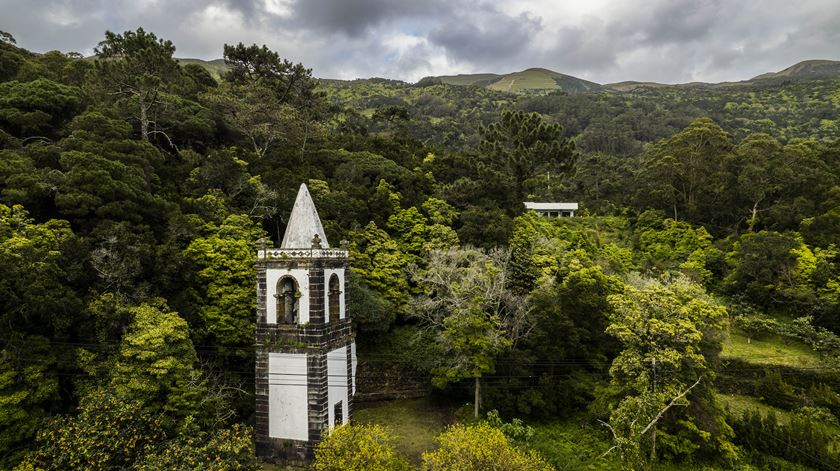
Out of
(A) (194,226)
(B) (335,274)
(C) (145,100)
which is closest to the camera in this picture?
(B) (335,274)

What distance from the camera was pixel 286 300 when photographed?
58.0 feet

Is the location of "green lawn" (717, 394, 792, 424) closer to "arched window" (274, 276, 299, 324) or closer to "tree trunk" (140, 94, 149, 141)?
"arched window" (274, 276, 299, 324)

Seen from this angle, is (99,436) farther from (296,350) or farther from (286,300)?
(286,300)

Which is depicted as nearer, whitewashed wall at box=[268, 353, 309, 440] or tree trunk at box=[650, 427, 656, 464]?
whitewashed wall at box=[268, 353, 309, 440]

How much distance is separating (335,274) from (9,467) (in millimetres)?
10893

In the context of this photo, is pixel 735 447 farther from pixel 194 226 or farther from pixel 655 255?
pixel 194 226

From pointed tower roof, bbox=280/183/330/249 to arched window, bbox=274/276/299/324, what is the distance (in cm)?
135

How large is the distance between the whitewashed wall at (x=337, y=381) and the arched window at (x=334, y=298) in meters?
1.33

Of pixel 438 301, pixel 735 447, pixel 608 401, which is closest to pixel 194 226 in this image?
pixel 438 301

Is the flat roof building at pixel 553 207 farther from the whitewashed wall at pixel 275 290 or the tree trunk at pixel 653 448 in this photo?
the whitewashed wall at pixel 275 290

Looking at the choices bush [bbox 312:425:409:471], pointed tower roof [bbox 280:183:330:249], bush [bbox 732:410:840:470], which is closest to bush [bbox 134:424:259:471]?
bush [bbox 312:425:409:471]

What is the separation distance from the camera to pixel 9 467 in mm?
13188

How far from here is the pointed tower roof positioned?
58.8 ft

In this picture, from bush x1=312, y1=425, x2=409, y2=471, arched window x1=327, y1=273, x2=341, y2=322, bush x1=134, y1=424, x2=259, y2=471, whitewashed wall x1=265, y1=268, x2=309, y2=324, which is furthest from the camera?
arched window x1=327, y1=273, x2=341, y2=322
